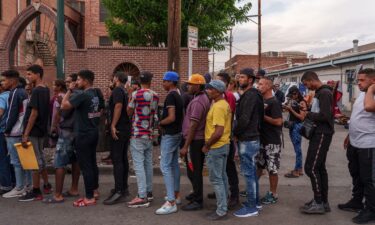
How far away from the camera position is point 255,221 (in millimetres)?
5145

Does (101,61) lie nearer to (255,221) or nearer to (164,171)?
(164,171)

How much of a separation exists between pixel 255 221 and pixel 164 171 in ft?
4.55

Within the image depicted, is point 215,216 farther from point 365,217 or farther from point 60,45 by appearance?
point 60,45

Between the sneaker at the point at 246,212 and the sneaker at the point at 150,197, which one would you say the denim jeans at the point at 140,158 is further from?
the sneaker at the point at 246,212

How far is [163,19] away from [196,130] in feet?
33.4

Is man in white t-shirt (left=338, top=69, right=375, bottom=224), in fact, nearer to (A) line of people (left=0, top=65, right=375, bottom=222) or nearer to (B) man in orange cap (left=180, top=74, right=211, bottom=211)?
(A) line of people (left=0, top=65, right=375, bottom=222)

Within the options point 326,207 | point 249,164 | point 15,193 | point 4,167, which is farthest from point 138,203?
point 326,207

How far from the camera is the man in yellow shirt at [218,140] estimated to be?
4.98 metres

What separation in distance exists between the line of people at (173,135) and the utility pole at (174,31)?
2.30 meters

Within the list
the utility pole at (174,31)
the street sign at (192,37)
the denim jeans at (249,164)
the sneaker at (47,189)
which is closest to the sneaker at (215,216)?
the denim jeans at (249,164)

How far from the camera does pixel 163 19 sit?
48.4ft

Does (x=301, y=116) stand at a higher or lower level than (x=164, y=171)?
higher

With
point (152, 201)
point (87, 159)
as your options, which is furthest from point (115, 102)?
point (152, 201)

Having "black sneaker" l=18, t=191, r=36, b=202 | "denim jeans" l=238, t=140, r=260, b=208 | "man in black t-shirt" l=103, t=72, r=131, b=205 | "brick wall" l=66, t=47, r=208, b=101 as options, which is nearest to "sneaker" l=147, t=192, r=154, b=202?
"man in black t-shirt" l=103, t=72, r=131, b=205
